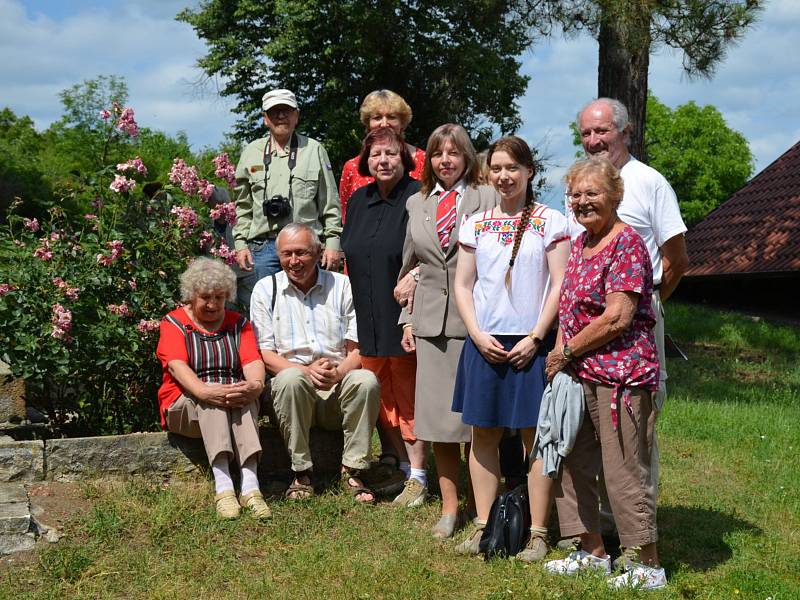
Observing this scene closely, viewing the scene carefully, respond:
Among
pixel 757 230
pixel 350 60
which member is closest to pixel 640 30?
pixel 757 230

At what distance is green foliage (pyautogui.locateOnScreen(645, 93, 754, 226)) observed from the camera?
5619cm

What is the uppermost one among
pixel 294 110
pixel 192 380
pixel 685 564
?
pixel 294 110

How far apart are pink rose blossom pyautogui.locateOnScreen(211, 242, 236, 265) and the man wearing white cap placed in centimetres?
4

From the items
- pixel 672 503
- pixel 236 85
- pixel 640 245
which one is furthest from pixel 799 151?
pixel 640 245

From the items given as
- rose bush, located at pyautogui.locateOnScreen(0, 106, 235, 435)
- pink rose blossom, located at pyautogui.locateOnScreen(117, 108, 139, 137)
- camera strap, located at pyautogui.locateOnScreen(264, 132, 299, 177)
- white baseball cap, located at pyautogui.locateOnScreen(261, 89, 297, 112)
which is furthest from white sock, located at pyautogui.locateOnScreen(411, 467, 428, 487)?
pink rose blossom, located at pyautogui.locateOnScreen(117, 108, 139, 137)

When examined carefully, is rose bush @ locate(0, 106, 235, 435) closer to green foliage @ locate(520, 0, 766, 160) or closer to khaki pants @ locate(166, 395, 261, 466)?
Result: khaki pants @ locate(166, 395, 261, 466)

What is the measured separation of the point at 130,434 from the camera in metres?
5.67

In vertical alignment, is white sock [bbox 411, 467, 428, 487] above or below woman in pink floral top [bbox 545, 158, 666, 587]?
below

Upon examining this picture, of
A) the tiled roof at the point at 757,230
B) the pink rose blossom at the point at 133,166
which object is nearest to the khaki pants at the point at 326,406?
the pink rose blossom at the point at 133,166

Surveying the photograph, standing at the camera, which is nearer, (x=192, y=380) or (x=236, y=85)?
(x=192, y=380)

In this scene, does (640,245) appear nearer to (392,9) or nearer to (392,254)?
(392,254)

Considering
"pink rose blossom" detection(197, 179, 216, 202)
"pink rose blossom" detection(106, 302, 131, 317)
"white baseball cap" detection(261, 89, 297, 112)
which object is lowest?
"pink rose blossom" detection(106, 302, 131, 317)

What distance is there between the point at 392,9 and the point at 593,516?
2074 cm

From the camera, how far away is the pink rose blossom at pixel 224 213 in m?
6.19
